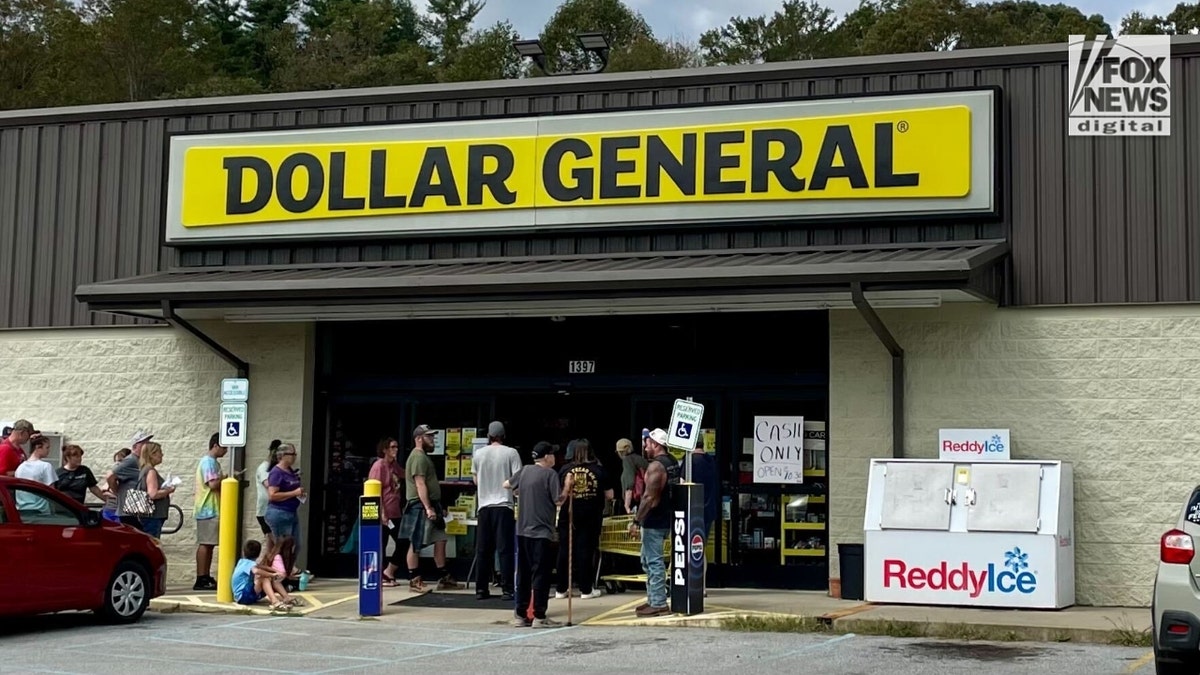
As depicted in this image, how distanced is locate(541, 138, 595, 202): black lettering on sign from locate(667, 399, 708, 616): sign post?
3807 millimetres

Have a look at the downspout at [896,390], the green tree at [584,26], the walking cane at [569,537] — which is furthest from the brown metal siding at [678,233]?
the green tree at [584,26]

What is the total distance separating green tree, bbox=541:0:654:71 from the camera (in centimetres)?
6788

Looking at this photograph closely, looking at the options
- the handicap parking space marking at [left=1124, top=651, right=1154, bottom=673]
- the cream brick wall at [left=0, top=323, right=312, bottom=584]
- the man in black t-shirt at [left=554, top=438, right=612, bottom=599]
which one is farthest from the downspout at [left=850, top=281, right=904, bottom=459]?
the cream brick wall at [left=0, top=323, right=312, bottom=584]

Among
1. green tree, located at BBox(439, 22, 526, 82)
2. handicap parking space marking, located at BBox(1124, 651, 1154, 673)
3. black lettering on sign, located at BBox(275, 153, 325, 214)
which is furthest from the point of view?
green tree, located at BBox(439, 22, 526, 82)

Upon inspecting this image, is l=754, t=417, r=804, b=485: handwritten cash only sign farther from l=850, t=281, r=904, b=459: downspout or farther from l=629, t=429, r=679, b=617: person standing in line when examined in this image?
l=629, t=429, r=679, b=617: person standing in line

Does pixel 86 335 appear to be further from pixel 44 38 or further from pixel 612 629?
pixel 44 38

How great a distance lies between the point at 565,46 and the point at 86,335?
50880 millimetres

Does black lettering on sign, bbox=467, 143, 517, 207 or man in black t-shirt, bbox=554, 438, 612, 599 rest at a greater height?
black lettering on sign, bbox=467, 143, 517, 207

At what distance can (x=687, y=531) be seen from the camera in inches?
575

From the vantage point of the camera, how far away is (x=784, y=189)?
1684 centimetres

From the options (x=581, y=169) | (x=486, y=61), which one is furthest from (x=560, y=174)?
(x=486, y=61)

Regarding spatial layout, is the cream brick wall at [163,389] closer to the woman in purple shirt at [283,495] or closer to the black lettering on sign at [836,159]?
the woman in purple shirt at [283,495]

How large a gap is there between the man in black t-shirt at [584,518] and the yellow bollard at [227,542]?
3.64m

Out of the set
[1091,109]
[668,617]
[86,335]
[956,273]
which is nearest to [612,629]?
[668,617]
